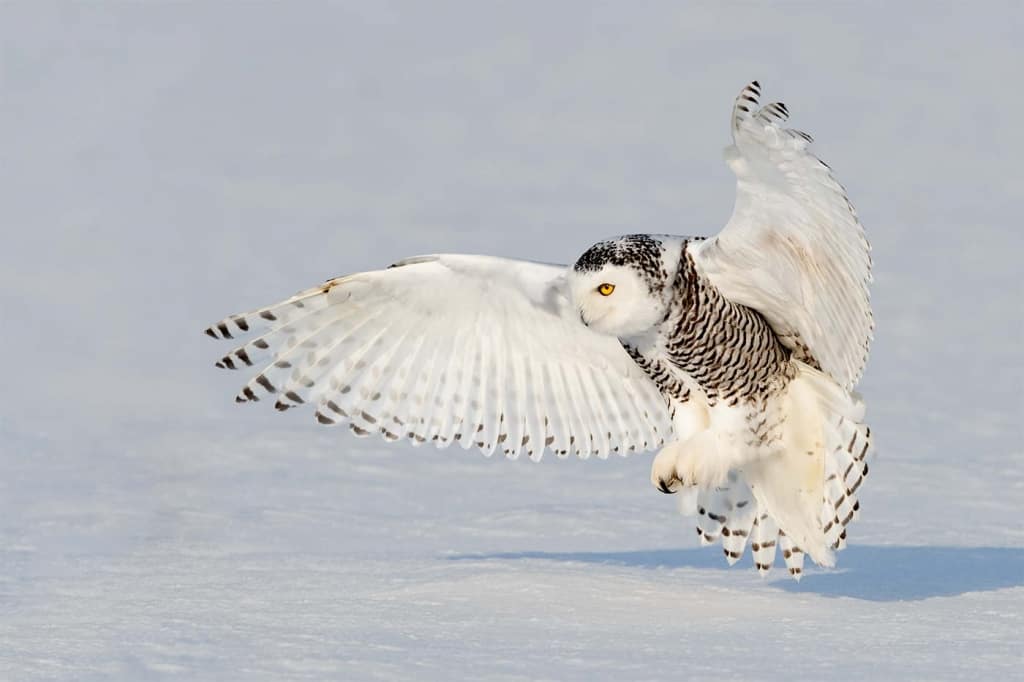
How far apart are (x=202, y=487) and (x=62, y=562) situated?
117 centimetres

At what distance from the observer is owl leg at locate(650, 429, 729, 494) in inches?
194

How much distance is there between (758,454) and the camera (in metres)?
5.03

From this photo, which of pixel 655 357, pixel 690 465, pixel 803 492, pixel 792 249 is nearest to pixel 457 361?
pixel 655 357

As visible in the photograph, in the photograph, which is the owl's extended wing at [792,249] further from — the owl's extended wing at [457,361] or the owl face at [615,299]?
the owl's extended wing at [457,361]

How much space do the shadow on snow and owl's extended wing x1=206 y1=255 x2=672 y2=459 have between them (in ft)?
1.26

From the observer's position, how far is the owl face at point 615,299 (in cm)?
452

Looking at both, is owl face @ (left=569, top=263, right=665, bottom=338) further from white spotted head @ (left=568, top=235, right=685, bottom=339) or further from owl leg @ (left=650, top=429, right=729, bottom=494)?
owl leg @ (left=650, top=429, right=729, bottom=494)

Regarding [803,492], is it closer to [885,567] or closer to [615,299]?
[885,567]

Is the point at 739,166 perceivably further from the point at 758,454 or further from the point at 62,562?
the point at 62,562

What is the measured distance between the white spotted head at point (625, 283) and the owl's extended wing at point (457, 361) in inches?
15.6

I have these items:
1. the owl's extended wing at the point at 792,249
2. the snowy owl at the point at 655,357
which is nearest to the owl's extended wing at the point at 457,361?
the snowy owl at the point at 655,357

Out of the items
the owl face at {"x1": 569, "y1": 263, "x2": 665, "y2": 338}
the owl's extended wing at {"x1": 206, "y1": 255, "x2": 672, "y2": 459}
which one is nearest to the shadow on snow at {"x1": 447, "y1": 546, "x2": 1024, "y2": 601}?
the owl's extended wing at {"x1": 206, "y1": 255, "x2": 672, "y2": 459}

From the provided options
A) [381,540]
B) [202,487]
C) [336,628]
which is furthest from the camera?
[202,487]

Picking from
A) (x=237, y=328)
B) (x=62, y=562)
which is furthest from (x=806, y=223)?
(x=62, y=562)
